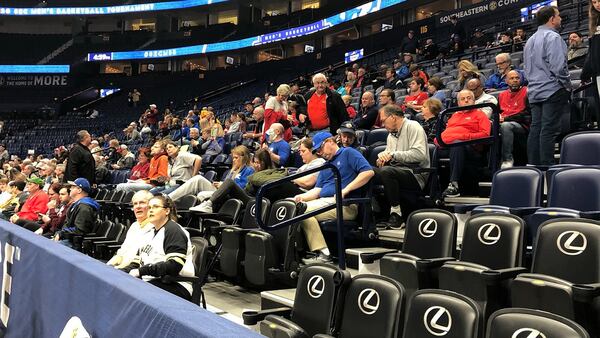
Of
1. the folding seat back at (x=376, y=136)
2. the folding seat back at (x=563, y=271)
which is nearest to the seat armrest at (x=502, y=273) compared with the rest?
the folding seat back at (x=563, y=271)

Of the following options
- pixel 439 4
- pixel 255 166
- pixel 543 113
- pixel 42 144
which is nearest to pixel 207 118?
pixel 255 166

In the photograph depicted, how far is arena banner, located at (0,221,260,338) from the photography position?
158cm

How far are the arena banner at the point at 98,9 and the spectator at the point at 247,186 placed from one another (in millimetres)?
22018

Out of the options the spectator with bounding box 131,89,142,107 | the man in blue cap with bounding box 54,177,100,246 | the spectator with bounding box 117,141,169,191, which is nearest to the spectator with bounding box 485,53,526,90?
the spectator with bounding box 117,141,169,191

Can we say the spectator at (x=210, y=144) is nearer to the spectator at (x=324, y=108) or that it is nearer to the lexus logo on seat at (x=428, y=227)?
the spectator at (x=324, y=108)

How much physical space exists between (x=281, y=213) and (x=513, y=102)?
97.8 inches

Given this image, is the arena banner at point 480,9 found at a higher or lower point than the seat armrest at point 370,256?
higher

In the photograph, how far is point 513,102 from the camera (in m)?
5.16

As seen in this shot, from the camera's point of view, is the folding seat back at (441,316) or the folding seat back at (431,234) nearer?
the folding seat back at (441,316)

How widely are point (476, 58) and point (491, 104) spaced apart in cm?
623

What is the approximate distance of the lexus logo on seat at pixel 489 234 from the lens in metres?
2.79

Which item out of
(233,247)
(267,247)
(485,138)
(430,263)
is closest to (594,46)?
(485,138)

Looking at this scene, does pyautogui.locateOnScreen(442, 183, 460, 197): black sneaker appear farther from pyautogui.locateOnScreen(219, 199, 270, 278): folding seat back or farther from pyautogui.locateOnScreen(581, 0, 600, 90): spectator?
pyautogui.locateOnScreen(219, 199, 270, 278): folding seat back

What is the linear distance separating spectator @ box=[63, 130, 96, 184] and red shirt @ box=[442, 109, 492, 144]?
459 cm
